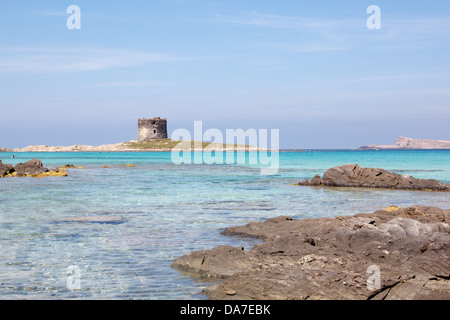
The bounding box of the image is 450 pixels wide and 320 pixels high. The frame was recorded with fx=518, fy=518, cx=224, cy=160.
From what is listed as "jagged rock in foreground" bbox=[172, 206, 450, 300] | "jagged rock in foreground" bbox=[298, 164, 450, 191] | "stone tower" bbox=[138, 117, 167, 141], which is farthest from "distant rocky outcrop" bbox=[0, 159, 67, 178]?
"stone tower" bbox=[138, 117, 167, 141]

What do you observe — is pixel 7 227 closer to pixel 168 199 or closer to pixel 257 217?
pixel 257 217

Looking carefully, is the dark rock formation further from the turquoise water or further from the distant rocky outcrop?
the turquoise water

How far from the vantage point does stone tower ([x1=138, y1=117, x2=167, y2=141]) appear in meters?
169

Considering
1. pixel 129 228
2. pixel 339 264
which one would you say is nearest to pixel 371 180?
pixel 129 228

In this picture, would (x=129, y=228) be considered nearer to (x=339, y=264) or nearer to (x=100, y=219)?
(x=100, y=219)

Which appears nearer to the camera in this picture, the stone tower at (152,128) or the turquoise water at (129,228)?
the turquoise water at (129,228)

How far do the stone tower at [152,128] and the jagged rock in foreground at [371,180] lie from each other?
437 feet

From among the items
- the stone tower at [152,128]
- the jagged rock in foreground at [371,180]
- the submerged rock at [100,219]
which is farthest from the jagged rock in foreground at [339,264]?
the stone tower at [152,128]

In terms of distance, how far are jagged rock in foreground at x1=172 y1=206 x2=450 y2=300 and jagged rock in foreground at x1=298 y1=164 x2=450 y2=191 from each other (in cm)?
2364

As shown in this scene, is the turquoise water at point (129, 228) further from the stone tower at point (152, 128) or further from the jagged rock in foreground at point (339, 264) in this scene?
the stone tower at point (152, 128)

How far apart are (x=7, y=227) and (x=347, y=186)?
26435 millimetres

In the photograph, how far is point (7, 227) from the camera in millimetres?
18047

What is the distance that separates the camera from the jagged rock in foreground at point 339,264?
9.34 meters
